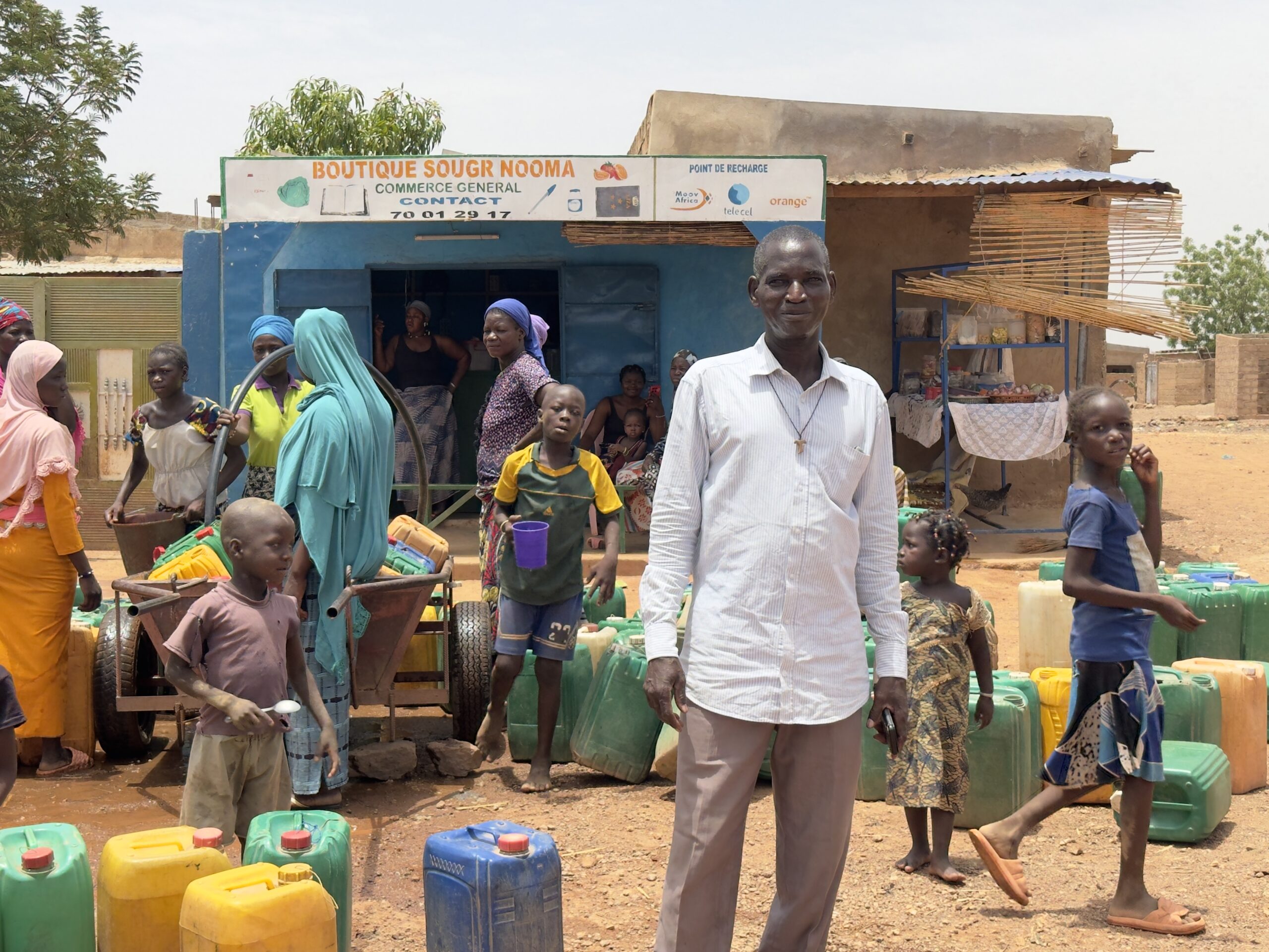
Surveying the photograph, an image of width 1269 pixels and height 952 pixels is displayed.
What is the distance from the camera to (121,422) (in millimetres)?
12055

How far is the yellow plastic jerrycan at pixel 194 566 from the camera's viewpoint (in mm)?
5160

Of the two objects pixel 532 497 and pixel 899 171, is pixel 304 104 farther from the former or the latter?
pixel 532 497

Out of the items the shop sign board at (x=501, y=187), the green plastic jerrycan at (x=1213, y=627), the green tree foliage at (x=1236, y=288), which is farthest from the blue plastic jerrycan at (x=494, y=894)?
the green tree foliage at (x=1236, y=288)

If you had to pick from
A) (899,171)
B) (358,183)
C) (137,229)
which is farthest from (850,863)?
(137,229)

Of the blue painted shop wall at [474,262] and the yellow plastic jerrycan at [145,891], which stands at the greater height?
the blue painted shop wall at [474,262]

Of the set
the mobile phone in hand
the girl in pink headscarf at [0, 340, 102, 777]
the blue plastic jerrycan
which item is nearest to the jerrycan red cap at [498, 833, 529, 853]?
the blue plastic jerrycan

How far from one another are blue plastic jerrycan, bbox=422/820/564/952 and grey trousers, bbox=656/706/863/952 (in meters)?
0.31

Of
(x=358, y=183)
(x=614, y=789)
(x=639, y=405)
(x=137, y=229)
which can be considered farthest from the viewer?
(x=137, y=229)

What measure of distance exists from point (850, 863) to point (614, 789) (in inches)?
49.6

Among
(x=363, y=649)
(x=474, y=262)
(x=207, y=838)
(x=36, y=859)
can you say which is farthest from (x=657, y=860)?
(x=474, y=262)

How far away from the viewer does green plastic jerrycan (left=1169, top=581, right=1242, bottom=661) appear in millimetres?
6566

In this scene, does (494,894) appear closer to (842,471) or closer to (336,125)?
(842,471)

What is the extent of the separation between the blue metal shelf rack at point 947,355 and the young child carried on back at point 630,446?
8.74 ft

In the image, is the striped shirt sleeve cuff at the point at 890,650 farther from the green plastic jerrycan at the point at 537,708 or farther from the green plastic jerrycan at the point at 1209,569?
the green plastic jerrycan at the point at 1209,569
